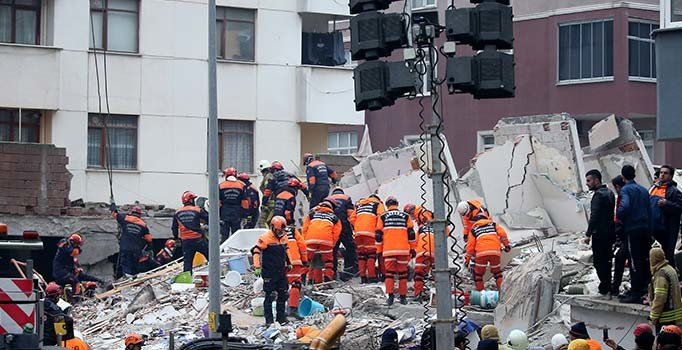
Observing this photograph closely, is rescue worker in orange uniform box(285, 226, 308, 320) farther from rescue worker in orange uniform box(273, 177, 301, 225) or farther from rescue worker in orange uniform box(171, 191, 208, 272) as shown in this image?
rescue worker in orange uniform box(171, 191, 208, 272)

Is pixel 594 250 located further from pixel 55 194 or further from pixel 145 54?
pixel 145 54

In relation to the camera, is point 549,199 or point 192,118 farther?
point 192,118

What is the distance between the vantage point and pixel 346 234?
2595 cm

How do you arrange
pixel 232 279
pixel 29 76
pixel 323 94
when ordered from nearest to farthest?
pixel 232 279, pixel 29 76, pixel 323 94

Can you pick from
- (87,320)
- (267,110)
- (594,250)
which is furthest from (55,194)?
(594,250)

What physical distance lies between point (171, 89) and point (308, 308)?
536 inches

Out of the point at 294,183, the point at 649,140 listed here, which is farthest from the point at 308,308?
the point at 649,140

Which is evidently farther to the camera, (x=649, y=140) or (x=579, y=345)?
(x=649, y=140)

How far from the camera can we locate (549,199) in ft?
99.6

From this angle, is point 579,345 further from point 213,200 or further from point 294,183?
point 294,183

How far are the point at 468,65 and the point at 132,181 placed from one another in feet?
77.1

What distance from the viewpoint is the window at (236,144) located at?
37.3 meters

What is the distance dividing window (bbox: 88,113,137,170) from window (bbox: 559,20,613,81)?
13188mm

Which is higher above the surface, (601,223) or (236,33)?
(236,33)
